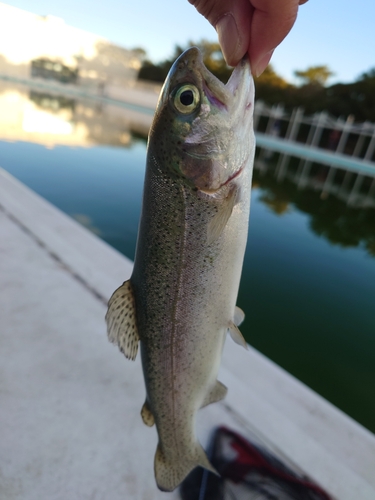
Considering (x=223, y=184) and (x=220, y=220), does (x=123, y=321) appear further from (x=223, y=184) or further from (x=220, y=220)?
(x=223, y=184)

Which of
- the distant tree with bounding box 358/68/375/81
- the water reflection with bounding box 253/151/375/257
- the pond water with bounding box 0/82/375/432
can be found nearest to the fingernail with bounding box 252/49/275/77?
the pond water with bounding box 0/82/375/432

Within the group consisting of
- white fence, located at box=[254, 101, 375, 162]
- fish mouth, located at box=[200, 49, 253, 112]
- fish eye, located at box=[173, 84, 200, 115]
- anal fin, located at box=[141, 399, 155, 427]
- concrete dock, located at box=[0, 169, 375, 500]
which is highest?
white fence, located at box=[254, 101, 375, 162]

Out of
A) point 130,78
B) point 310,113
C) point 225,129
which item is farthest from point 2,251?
point 130,78

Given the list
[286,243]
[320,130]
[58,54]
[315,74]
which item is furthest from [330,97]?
[58,54]

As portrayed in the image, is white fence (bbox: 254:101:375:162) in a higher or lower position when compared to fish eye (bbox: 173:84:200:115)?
higher

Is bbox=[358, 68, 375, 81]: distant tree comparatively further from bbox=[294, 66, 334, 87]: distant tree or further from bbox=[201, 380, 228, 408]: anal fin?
bbox=[201, 380, 228, 408]: anal fin

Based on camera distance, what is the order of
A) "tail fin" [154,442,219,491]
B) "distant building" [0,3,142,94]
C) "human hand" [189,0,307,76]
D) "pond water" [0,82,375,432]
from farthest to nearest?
"distant building" [0,3,142,94], "pond water" [0,82,375,432], "tail fin" [154,442,219,491], "human hand" [189,0,307,76]
